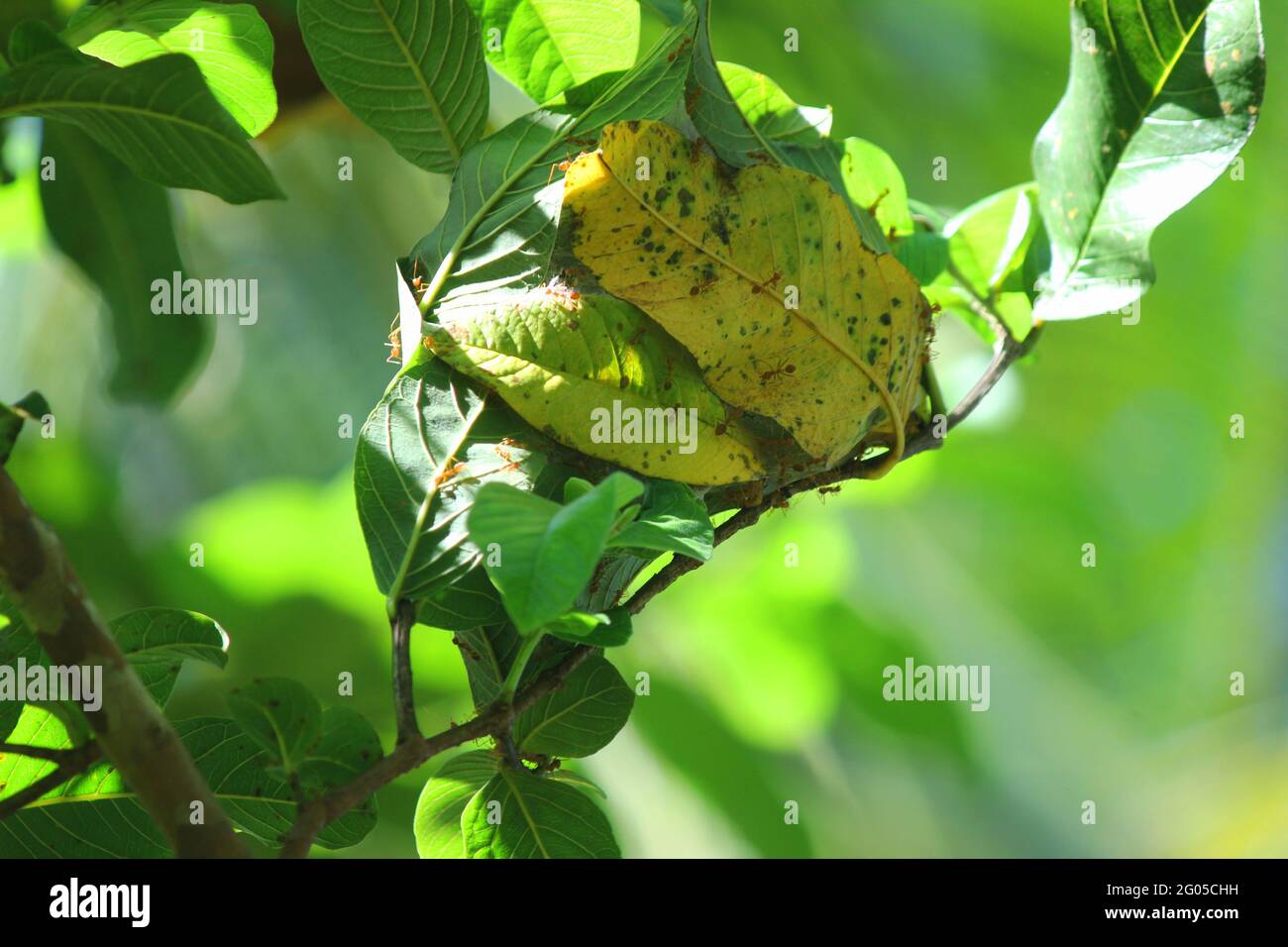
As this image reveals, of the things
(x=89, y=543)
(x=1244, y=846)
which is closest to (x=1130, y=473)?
(x=1244, y=846)

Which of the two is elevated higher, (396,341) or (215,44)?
(215,44)

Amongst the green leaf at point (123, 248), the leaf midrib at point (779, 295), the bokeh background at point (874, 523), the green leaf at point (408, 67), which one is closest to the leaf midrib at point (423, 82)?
the green leaf at point (408, 67)

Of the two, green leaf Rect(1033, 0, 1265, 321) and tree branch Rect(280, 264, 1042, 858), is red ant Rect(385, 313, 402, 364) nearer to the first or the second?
tree branch Rect(280, 264, 1042, 858)

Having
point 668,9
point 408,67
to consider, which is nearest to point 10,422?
point 408,67

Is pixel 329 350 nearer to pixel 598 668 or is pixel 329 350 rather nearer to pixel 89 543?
pixel 89 543

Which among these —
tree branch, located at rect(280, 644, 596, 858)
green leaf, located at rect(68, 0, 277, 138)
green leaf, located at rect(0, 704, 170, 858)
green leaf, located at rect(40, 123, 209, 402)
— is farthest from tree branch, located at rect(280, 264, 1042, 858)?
green leaf, located at rect(40, 123, 209, 402)

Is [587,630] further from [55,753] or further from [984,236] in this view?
[984,236]
